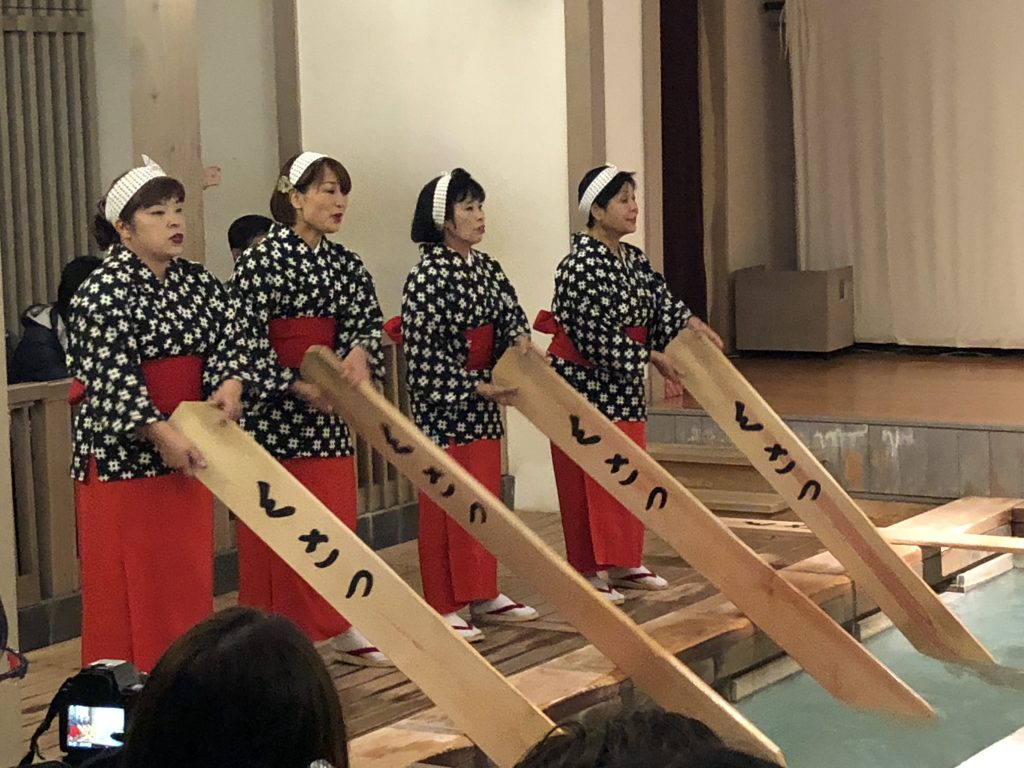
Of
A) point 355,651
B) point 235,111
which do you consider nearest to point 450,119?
point 235,111

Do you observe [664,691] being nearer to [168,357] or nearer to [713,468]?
[168,357]

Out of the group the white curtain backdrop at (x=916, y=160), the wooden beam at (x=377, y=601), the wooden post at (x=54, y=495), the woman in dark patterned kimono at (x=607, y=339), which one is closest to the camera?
the wooden beam at (x=377, y=601)

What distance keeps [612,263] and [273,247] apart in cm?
120

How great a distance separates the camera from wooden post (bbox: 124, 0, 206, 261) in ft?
15.1

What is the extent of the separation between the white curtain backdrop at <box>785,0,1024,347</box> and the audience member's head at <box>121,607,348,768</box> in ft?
28.4

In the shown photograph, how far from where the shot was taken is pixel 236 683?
1534 millimetres

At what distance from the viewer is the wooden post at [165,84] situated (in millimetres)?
4617

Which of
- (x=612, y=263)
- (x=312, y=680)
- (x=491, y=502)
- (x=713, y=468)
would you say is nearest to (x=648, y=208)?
(x=713, y=468)

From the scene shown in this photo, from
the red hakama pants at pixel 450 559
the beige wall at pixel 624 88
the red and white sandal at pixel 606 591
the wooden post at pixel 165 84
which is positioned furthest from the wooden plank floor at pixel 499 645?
the beige wall at pixel 624 88

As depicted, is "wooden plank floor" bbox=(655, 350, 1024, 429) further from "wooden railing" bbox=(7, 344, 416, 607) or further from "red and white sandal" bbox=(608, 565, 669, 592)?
"wooden railing" bbox=(7, 344, 416, 607)

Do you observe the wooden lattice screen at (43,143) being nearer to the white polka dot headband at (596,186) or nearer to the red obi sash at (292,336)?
the white polka dot headband at (596,186)

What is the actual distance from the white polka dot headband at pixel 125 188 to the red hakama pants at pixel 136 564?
58 centimetres

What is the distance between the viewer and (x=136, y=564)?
368 cm

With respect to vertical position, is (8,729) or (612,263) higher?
(612,263)
